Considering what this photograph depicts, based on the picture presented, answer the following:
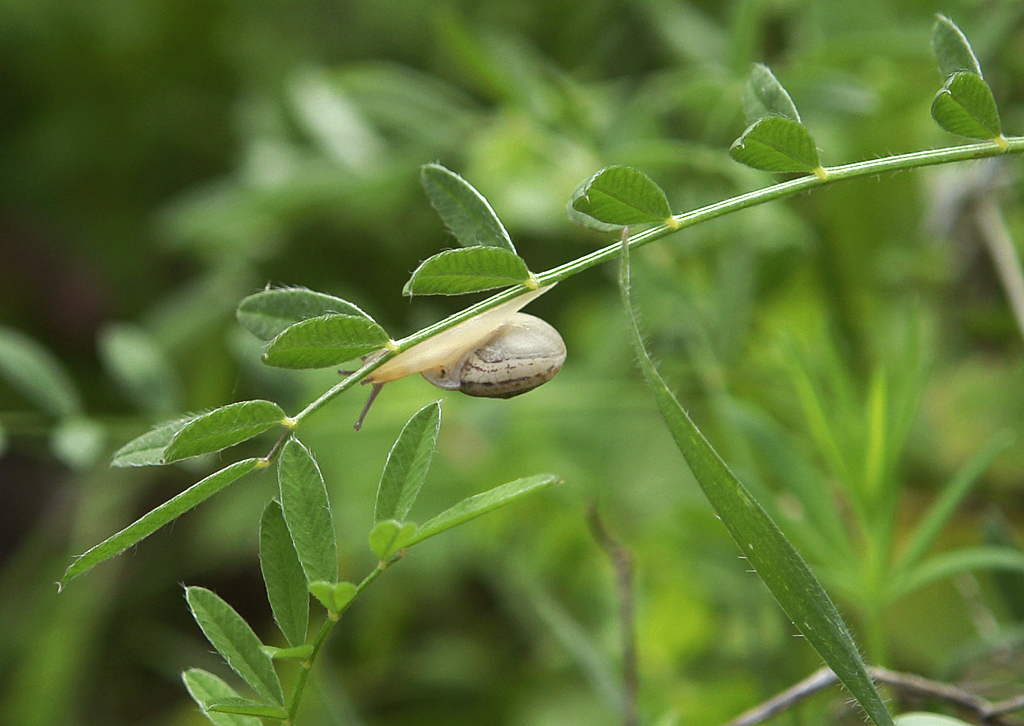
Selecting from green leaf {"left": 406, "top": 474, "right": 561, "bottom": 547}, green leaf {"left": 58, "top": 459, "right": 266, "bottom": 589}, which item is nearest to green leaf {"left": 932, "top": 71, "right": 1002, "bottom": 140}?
green leaf {"left": 406, "top": 474, "right": 561, "bottom": 547}

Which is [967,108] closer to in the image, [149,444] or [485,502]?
[485,502]

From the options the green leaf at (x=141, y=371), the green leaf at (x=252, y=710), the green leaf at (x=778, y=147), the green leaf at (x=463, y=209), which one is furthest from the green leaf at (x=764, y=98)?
the green leaf at (x=141, y=371)

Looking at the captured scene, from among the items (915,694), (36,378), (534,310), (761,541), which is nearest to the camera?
(761,541)

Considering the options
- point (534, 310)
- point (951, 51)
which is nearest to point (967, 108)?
point (951, 51)

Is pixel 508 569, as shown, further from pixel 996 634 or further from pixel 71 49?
pixel 71 49

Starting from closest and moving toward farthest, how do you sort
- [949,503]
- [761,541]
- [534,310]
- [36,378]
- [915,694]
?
[761,541] < [915,694] < [949,503] < [36,378] < [534,310]

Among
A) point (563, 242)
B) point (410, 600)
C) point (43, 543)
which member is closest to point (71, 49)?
point (43, 543)
